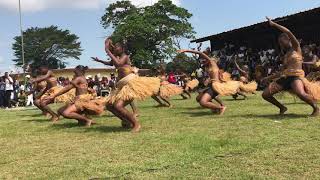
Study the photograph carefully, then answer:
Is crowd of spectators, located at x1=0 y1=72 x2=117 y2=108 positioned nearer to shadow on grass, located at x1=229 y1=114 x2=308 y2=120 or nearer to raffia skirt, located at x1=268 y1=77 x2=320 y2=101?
shadow on grass, located at x1=229 y1=114 x2=308 y2=120

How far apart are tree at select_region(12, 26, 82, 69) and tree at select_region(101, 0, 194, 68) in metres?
27.4

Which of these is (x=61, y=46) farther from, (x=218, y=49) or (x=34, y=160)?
(x=34, y=160)

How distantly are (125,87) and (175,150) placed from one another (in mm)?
2350

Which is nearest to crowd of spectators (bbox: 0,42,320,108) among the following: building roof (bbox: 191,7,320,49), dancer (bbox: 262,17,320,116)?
building roof (bbox: 191,7,320,49)

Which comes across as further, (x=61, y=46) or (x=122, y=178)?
(x=61, y=46)

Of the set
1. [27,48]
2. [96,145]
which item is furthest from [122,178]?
[27,48]

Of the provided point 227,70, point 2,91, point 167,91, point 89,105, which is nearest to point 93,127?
point 89,105

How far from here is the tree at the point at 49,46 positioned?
2694 inches

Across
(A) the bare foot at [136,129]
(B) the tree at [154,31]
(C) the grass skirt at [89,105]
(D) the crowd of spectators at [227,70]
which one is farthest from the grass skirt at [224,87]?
(B) the tree at [154,31]

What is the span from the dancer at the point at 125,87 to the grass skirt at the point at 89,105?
140cm

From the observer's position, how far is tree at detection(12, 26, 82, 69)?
6844cm

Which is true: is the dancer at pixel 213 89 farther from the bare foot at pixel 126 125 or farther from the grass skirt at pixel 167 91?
the grass skirt at pixel 167 91

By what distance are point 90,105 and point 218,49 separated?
19.3 meters

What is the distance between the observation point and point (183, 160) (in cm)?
619
